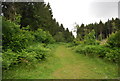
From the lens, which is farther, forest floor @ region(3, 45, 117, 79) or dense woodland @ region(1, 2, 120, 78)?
dense woodland @ region(1, 2, 120, 78)

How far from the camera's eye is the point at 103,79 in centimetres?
427

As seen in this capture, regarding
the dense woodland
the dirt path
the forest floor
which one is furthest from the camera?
the dense woodland

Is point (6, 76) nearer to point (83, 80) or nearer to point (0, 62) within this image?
point (0, 62)

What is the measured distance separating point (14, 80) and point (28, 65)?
1.94 m

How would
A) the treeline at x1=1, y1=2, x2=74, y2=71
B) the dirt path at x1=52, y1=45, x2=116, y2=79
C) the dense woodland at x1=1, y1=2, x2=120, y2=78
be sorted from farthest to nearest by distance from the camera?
the dense woodland at x1=1, y1=2, x2=120, y2=78 < the treeline at x1=1, y1=2, x2=74, y2=71 < the dirt path at x1=52, y1=45, x2=116, y2=79

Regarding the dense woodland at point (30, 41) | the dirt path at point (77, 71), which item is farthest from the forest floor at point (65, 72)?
the dense woodland at point (30, 41)

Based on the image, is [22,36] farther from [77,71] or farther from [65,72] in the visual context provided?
[77,71]

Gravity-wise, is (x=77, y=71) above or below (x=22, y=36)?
below

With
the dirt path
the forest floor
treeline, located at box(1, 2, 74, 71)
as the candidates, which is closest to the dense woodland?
treeline, located at box(1, 2, 74, 71)

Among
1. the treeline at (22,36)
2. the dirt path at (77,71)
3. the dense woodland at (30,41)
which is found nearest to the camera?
the dirt path at (77,71)

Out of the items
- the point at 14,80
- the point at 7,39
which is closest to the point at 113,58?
the point at 14,80

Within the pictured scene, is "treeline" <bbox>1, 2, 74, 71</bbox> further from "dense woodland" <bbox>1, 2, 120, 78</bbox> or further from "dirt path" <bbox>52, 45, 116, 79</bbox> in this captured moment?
"dirt path" <bbox>52, 45, 116, 79</bbox>

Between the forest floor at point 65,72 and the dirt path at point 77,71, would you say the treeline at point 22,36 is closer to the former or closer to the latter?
the forest floor at point 65,72

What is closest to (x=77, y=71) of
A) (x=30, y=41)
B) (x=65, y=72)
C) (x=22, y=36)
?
(x=65, y=72)
